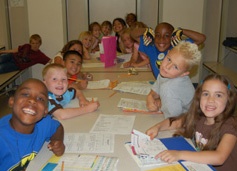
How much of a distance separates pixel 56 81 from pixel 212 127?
1012 millimetres

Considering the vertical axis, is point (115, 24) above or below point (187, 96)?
above

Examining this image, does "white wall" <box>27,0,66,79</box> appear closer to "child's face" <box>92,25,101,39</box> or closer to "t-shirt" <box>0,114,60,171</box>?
"child's face" <box>92,25,101,39</box>

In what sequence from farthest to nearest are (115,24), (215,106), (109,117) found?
(115,24)
(109,117)
(215,106)

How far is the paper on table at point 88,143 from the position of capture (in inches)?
53.6

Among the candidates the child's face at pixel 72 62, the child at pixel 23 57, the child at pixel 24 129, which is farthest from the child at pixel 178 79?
the child at pixel 23 57

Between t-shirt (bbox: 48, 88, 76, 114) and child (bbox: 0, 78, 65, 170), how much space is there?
393 mm

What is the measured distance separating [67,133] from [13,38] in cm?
383

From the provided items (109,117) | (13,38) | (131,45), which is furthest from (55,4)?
(109,117)

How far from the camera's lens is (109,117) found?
1816mm

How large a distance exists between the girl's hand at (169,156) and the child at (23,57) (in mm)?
3418

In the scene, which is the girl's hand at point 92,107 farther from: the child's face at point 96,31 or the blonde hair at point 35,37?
the blonde hair at point 35,37

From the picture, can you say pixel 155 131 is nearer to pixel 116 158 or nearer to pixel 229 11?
pixel 116 158

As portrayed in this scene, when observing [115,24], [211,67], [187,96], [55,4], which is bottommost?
[211,67]

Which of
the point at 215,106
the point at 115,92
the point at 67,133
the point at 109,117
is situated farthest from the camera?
the point at 115,92
